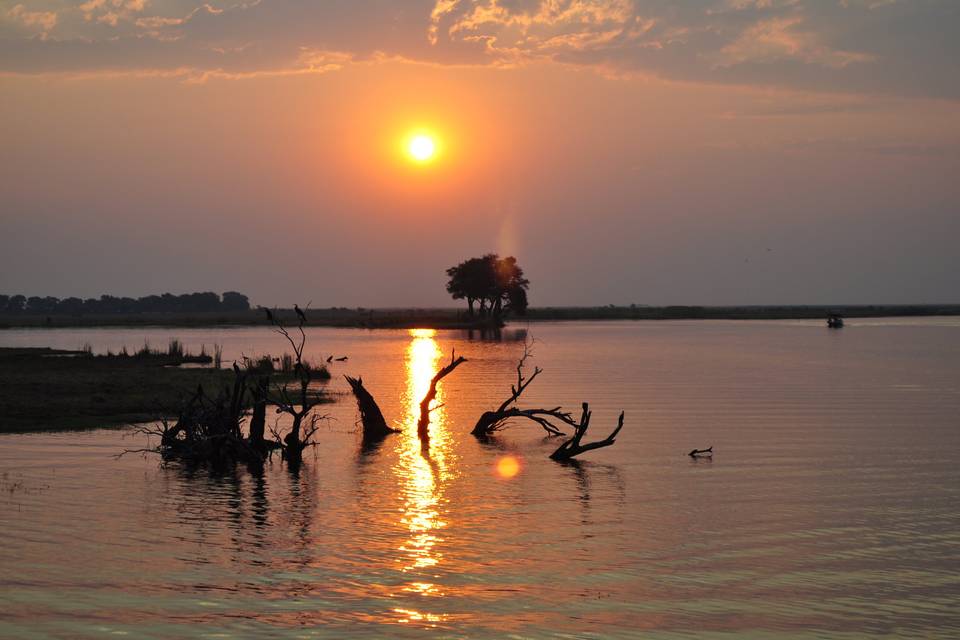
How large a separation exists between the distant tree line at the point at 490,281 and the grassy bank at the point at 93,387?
87.5 metres

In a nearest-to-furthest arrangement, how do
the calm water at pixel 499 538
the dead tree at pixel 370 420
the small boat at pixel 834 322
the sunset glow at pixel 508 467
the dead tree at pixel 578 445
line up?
the calm water at pixel 499 538
the sunset glow at pixel 508 467
the dead tree at pixel 578 445
the dead tree at pixel 370 420
the small boat at pixel 834 322

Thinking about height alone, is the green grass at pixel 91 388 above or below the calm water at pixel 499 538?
above

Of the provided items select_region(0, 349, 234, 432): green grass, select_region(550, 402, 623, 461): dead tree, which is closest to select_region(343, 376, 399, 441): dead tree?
select_region(0, 349, 234, 432): green grass

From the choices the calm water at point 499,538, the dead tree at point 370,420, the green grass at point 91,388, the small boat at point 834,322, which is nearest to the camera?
the calm water at point 499,538

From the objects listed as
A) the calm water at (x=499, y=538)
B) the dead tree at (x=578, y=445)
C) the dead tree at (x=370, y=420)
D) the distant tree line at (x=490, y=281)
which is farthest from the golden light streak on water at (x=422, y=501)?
the distant tree line at (x=490, y=281)

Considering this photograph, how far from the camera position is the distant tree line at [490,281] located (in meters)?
151

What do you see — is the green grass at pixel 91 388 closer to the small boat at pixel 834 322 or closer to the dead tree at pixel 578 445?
the dead tree at pixel 578 445

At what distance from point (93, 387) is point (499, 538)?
30.4 metres

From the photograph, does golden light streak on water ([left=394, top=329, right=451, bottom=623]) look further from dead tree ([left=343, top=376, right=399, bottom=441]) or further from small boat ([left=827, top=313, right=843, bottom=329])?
small boat ([left=827, top=313, right=843, bottom=329])

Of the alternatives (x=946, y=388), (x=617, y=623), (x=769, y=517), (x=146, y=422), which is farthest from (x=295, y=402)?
(x=946, y=388)

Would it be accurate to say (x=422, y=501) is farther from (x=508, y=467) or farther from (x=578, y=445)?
(x=578, y=445)

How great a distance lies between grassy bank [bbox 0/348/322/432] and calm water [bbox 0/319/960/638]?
415cm

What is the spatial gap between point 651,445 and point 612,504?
359 inches

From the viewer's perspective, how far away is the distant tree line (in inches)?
5940
